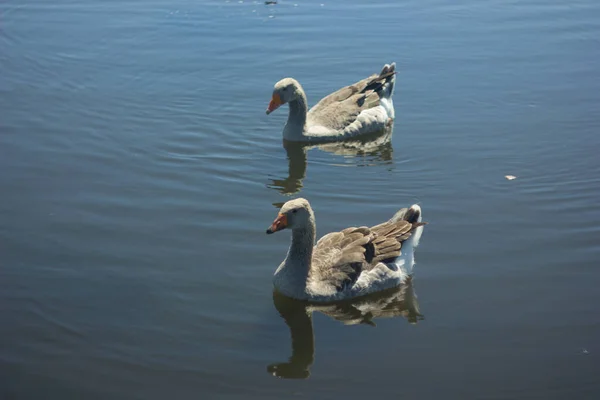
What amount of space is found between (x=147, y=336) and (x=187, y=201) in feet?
Answer: 11.5

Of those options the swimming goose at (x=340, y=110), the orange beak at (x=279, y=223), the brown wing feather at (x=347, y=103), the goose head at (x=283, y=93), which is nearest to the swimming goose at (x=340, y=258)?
the orange beak at (x=279, y=223)

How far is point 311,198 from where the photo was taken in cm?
1309

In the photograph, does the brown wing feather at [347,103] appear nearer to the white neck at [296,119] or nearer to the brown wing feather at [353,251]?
the white neck at [296,119]

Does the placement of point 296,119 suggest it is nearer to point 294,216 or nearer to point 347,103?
point 347,103

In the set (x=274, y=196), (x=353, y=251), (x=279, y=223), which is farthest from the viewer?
(x=274, y=196)

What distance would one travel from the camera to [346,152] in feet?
50.6

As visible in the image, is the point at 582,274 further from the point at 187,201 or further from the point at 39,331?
the point at 39,331

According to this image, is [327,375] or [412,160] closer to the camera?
[327,375]

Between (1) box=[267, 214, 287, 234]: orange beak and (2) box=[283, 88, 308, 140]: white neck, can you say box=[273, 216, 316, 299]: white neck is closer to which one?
(1) box=[267, 214, 287, 234]: orange beak

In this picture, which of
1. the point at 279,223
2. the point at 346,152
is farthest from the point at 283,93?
the point at 279,223

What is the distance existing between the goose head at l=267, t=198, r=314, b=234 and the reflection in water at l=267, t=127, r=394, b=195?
3.05 metres

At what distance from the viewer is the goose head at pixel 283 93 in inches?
616

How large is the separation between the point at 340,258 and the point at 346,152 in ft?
16.0

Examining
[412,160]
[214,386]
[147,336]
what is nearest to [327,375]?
[214,386]
